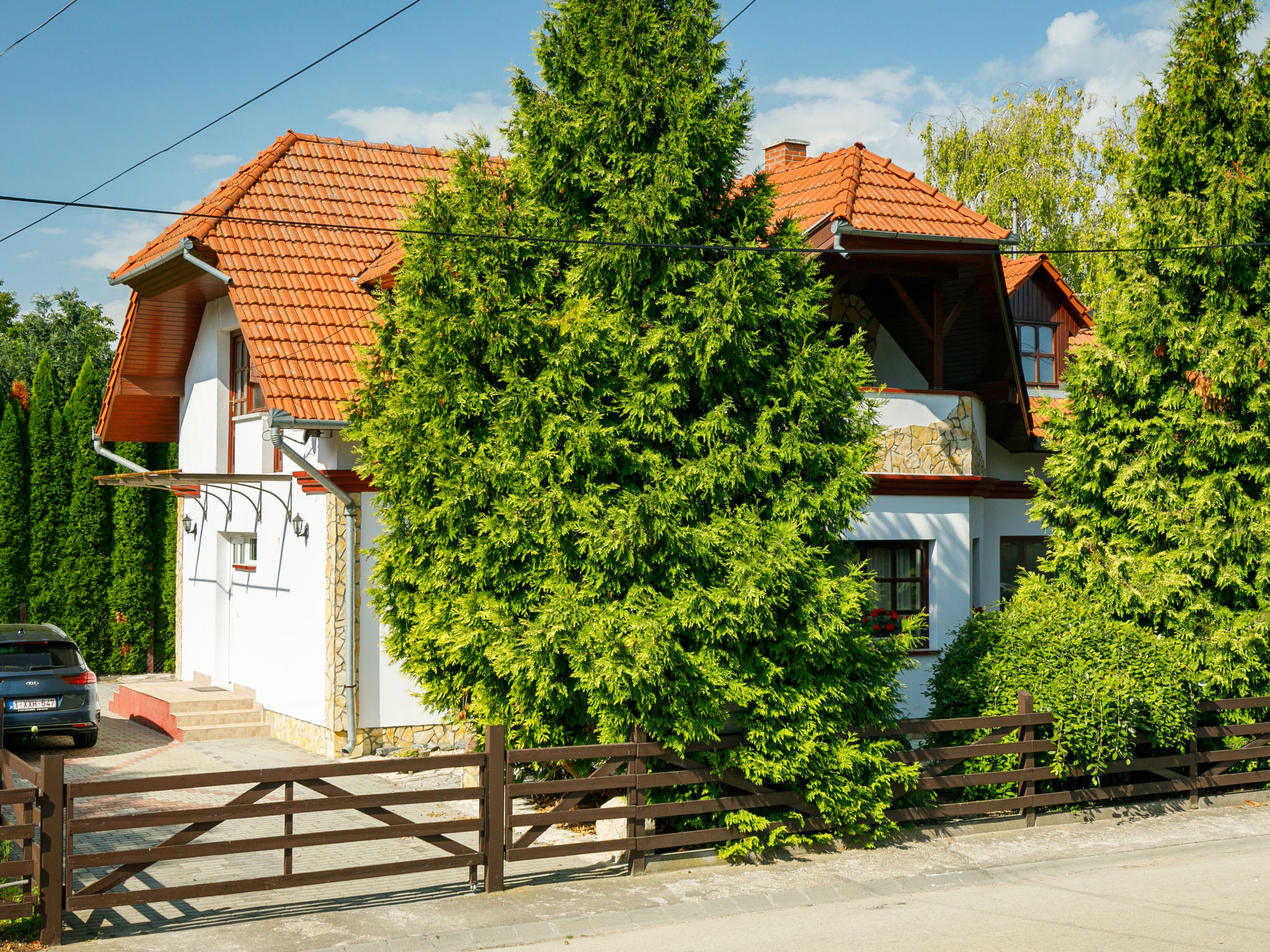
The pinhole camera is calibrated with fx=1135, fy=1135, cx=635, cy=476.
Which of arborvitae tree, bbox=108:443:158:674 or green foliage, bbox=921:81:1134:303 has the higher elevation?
green foliage, bbox=921:81:1134:303

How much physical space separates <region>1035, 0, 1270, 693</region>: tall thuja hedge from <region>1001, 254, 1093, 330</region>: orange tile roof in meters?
5.35

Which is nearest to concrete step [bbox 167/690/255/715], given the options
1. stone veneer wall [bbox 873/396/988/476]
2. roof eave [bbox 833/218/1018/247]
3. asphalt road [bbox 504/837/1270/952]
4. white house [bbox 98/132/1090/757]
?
white house [bbox 98/132/1090/757]

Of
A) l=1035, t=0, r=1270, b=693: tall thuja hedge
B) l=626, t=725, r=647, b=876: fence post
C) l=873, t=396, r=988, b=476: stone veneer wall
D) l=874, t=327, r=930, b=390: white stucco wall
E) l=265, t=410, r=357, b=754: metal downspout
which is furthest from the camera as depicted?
l=874, t=327, r=930, b=390: white stucco wall

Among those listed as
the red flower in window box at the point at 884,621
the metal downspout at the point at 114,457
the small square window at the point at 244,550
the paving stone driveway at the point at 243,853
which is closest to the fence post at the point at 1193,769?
the red flower in window box at the point at 884,621

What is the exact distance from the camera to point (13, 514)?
22.7 m

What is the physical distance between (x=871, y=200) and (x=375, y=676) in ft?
28.2

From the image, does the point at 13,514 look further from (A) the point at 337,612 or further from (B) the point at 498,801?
(B) the point at 498,801

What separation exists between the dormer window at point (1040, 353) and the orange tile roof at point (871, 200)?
4.57 m

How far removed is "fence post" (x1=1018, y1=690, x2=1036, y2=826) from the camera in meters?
10.7

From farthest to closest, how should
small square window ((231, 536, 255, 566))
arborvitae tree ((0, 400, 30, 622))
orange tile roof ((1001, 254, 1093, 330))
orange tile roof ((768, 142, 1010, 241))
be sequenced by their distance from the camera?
arborvitae tree ((0, 400, 30, 622)) → orange tile roof ((1001, 254, 1093, 330)) → small square window ((231, 536, 255, 566)) → orange tile roof ((768, 142, 1010, 241))

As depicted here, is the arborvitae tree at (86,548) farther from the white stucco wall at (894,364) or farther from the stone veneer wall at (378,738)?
the white stucco wall at (894,364)

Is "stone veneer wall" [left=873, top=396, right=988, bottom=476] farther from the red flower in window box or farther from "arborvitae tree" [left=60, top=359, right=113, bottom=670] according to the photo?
"arborvitae tree" [left=60, top=359, right=113, bottom=670]

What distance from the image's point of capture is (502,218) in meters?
10.1

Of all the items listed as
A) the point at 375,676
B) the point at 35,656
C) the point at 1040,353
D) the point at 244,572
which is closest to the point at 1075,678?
the point at 375,676
